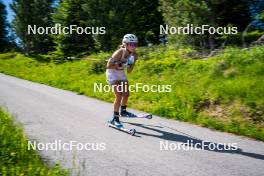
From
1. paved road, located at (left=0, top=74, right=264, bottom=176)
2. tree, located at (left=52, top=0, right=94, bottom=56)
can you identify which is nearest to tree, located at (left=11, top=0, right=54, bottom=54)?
tree, located at (left=52, top=0, right=94, bottom=56)

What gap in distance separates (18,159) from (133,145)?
248cm

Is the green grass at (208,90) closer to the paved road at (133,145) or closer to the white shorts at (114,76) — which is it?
the paved road at (133,145)

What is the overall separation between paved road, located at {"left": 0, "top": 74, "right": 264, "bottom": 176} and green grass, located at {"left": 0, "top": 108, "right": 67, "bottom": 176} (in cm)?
35

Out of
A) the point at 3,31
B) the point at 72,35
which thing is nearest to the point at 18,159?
the point at 72,35

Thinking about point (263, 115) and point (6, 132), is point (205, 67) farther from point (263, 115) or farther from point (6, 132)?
point (6, 132)

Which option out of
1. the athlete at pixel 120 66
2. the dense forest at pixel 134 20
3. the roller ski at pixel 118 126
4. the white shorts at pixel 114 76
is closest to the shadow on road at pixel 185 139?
the roller ski at pixel 118 126

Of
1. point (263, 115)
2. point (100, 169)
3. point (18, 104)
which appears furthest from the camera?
point (18, 104)

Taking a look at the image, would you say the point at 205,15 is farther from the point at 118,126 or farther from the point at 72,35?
the point at 118,126

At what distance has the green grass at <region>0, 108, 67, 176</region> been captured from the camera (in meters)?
5.54

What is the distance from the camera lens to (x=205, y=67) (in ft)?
43.8

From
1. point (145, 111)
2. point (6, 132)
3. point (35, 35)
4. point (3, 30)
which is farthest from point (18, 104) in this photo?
point (3, 30)

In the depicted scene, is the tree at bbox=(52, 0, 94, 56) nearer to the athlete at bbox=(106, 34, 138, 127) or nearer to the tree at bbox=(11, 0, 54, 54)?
the tree at bbox=(11, 0, 54, 54)

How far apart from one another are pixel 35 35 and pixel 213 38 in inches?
1284

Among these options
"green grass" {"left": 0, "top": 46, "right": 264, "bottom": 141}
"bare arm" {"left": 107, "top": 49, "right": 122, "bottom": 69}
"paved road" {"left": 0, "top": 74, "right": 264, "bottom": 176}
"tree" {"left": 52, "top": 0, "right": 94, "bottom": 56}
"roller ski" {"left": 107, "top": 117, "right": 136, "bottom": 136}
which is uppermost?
"tree" {"left": 52, "top": 0, "right": 94, "bottom": 56}
